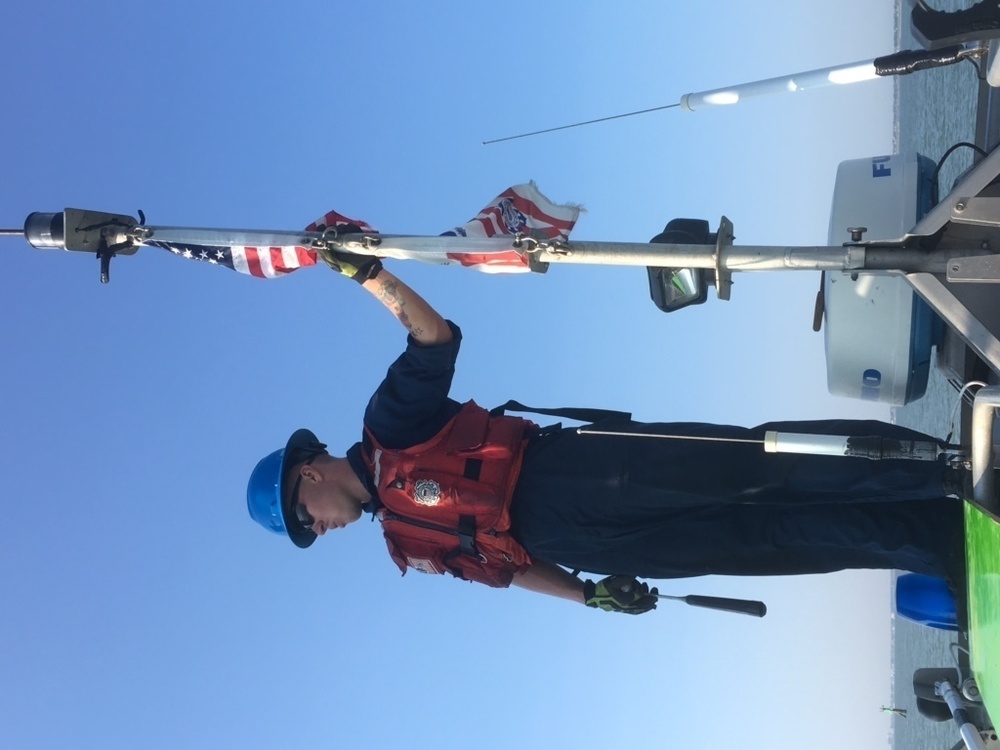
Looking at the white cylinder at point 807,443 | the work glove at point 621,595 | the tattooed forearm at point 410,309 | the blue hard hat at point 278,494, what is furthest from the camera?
the blue hard hat at point 278,494

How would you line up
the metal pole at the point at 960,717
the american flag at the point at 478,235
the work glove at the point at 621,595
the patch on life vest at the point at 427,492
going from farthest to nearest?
the work glove at the point at 621,595
the patch on life vest at the point at 427,492
the metal pole at the point at 960,717
the american flag at the point at 478,235

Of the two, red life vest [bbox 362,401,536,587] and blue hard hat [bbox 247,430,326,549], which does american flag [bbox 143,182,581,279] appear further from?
blue hard hat [bbox 247,430,326,549]

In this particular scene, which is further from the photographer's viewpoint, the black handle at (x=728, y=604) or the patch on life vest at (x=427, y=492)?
the black handle at (x=728, y=604)

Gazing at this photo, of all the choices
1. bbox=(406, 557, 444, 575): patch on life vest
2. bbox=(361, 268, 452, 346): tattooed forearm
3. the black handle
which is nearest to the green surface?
the black handle

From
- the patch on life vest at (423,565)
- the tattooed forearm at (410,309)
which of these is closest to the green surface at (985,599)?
the tattooed forearm at (410,309)

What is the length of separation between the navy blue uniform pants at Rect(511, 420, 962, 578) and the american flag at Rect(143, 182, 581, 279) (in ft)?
4.32

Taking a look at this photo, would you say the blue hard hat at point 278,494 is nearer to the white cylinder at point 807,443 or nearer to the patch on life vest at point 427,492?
the patch on life vest at point 427,492

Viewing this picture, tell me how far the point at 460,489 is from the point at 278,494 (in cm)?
150

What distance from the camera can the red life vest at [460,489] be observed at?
5180 millimetres

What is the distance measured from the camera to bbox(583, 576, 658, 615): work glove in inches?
228

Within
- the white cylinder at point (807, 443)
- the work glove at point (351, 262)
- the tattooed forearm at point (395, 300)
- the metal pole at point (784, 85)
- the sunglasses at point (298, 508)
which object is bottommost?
the white cylinder at point (807, 443)

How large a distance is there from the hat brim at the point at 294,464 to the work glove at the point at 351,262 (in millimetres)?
2327

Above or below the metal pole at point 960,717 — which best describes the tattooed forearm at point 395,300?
above

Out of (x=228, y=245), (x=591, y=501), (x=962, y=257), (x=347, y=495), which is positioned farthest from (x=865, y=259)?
(x=347, y=495)
